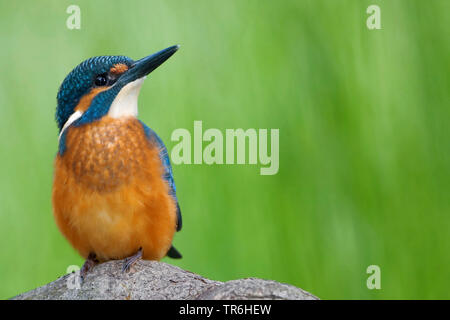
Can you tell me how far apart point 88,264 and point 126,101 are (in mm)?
941

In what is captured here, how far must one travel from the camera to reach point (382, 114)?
193 inches

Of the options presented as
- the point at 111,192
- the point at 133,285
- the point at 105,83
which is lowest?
the point at 133,285

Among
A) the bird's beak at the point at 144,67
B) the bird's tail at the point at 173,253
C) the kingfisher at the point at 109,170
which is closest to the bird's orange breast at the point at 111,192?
the kingfisher at the point at 109,170

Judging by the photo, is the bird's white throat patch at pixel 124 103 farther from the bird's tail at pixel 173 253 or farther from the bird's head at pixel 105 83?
the bird's tail at pixel 173 253

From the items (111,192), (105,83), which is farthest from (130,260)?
(105,83)

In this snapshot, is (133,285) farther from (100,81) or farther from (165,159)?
(100,81)

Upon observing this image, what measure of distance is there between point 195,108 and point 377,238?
156cm

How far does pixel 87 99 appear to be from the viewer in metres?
3.73

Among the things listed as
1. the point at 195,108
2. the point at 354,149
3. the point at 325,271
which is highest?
the point at 195,108

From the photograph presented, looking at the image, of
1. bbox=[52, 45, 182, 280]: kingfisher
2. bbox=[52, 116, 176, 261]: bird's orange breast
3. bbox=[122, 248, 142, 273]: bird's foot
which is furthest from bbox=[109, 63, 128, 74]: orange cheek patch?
bbox=[122, 248, 142, 273]: bird's foot

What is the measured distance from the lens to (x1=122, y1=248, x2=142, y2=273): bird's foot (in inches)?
141

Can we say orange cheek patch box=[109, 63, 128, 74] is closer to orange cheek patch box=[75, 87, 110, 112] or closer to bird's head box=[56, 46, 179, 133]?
bird's head box=[56, 46, 179, 133]
